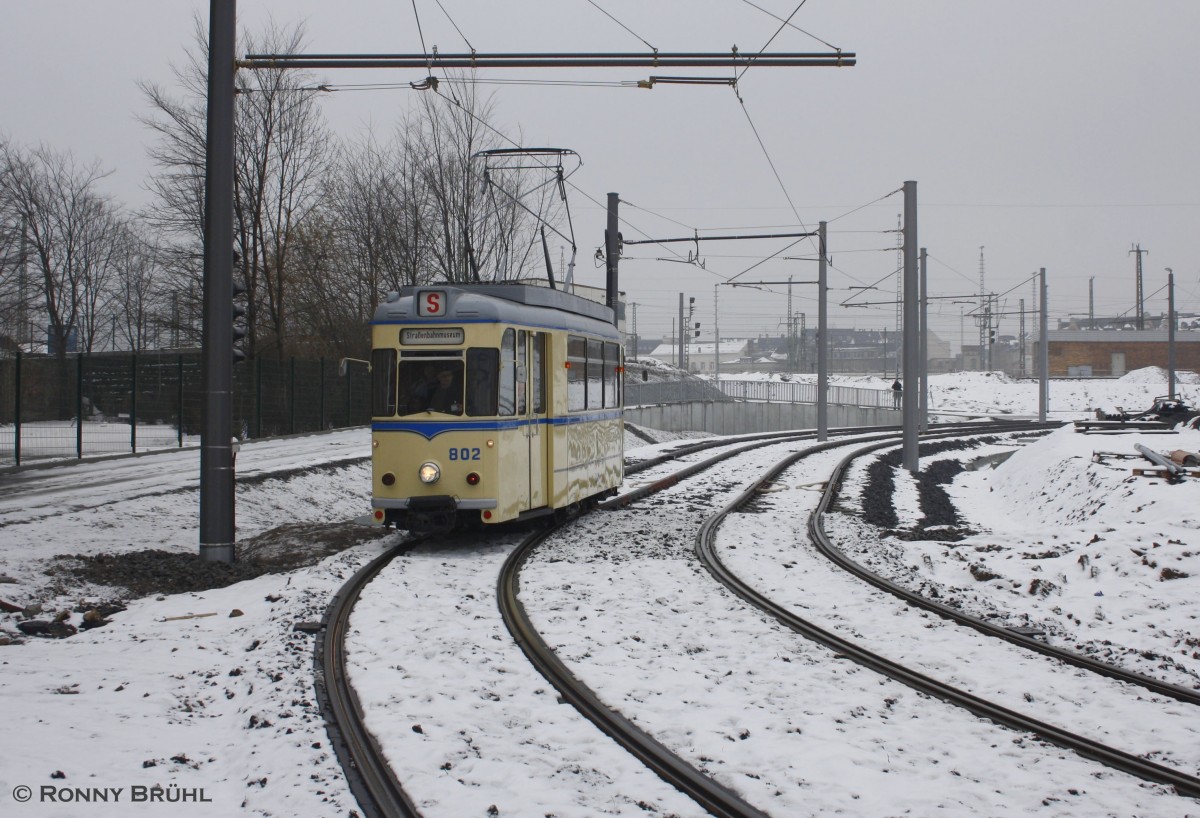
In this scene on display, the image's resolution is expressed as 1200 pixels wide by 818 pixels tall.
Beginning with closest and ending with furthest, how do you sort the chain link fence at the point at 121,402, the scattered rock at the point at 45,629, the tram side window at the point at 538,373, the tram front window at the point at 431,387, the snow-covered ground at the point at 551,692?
the snow-covered ground at the point at 551,692
the scattered rock at the point at 45,629
the tram front window at the point at 431,387
the tram side window at the point at 538,373
the chain link fence at the point at 121,402

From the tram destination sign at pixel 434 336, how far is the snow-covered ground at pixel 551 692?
2387mm

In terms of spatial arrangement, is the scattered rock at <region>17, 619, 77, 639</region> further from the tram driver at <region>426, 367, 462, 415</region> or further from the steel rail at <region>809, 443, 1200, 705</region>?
the steel rail at <region>809, 443, 1200, 705</region>

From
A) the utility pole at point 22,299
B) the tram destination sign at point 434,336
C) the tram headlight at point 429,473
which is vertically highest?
the utility pole at point 22,299

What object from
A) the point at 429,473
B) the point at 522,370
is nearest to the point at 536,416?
the point at 522,370

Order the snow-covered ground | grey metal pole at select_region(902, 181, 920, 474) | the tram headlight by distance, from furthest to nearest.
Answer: grey metal pole at select_region(902, 181, 920, 474) → the tram headlight → the snow-covered ground

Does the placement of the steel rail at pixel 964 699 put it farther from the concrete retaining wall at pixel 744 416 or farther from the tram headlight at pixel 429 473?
the concrete retaining wall at pixel 744 416

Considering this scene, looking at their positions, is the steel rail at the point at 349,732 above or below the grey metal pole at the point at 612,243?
below

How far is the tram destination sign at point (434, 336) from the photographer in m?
12.3

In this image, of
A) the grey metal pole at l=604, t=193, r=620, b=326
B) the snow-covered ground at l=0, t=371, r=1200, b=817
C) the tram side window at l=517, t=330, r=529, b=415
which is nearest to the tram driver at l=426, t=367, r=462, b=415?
the tram side window at l=517, t=330, r=529, b=415

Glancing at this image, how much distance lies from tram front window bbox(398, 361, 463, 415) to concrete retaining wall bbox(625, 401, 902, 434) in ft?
88.4

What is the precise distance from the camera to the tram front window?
12352 mm

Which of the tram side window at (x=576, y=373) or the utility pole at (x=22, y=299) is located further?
the utility pole at (x=22, y=299)

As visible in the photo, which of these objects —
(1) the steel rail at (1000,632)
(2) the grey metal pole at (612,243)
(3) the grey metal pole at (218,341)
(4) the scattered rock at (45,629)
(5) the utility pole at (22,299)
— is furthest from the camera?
(5) the utility pole at (22,299)

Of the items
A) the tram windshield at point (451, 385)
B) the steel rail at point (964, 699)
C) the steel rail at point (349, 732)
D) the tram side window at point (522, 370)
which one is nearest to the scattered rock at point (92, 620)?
the steel rail at point (349, 732)
